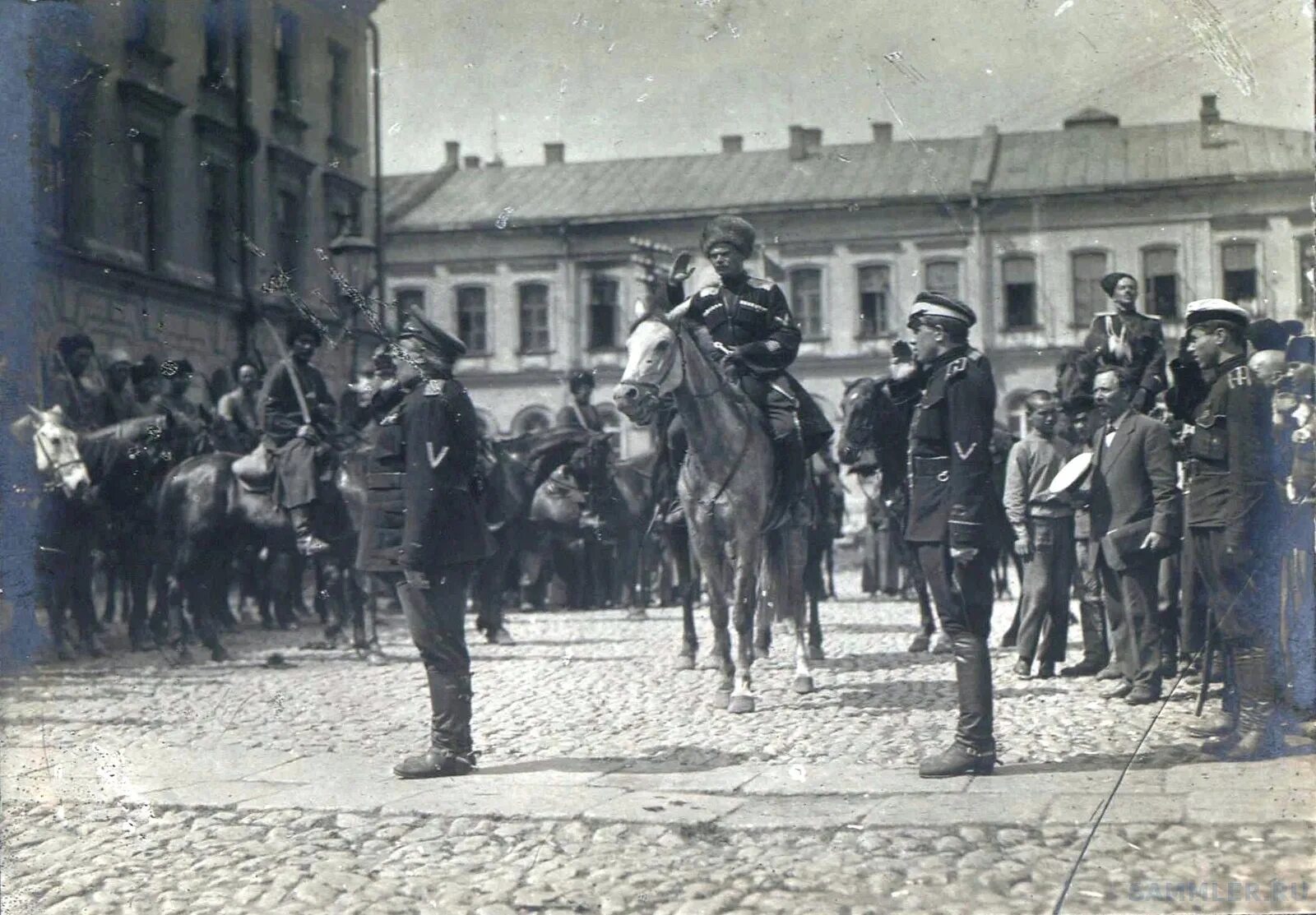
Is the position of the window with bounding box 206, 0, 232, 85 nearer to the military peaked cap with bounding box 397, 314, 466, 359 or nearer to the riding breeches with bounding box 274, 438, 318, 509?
the military peaked cap with bounding box 397, 314, 466, 359

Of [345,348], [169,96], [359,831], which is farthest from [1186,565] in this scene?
[345,348]

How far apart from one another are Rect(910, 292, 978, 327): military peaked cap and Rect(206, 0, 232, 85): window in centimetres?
471

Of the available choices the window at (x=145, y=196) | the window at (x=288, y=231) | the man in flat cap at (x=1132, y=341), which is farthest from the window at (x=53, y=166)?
the man in flat cap at (x=1132, y=341)

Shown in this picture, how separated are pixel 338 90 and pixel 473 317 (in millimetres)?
8401

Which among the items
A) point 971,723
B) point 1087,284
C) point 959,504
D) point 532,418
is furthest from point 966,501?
point 532,418

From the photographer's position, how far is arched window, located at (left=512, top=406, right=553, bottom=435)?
57.9ft

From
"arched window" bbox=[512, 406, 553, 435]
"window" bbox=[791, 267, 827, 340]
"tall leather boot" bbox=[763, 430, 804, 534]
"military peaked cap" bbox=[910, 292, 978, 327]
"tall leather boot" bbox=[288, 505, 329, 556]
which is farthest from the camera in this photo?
"window" bbox=[791, 267, 827, 340]

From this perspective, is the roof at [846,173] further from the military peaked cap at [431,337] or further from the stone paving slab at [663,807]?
the stone paving slab at [663,807]

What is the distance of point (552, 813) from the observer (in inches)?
244

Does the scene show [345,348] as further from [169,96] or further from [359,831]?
[359,831]

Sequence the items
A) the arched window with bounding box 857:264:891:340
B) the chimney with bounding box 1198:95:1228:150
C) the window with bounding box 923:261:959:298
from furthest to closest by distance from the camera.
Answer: the window with bounding box 923:261:959:298 → the arched window with bounding box 857:264:891:340 → the chimney with bounding box 1198:95:1228:150

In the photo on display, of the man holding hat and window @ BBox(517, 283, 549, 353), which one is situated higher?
window @ BBox(517, 283, 549, 353)

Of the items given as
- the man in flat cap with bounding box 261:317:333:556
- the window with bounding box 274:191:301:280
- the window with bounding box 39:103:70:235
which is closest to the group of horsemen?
the window with bounding box 274:191:301:280

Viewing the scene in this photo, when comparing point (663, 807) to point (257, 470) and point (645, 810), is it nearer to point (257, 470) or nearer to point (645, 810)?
point (645, 810)
